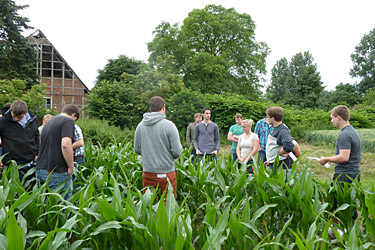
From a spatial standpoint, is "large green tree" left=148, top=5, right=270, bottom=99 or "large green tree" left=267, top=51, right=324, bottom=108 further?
"large green tree" left=267, top=51, right=324, bottom=108

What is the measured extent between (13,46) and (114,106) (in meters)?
11.2

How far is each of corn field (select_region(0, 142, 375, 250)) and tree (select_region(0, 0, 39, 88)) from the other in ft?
63.5

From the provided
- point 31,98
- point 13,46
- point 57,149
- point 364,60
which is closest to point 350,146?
point 57,149

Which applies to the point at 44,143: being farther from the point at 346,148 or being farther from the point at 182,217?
the point at 346,148

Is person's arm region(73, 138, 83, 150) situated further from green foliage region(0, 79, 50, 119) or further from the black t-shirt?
green foliage region(0, 79, 50, 119)

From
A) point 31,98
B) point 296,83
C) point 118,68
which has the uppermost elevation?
point 296,83

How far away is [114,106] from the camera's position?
1392 centimetres

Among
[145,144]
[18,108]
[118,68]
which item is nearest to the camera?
[145,144]

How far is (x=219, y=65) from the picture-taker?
2472 centimetres

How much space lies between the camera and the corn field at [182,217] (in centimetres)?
191

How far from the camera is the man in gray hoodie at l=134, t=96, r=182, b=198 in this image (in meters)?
3.29

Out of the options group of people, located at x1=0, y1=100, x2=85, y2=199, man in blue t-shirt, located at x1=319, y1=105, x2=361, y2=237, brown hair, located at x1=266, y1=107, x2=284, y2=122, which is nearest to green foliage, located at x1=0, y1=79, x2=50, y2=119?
group of people, located at x1=0, y1=100, x2=85, y2=199

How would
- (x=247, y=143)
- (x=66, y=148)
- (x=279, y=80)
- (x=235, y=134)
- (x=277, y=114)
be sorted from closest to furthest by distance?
(x=66, y=148)
(x=277, y=114)
(x=247, y=143)
(x=235, y=134)
(x=279, y=80)

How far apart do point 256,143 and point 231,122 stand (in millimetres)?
10809
